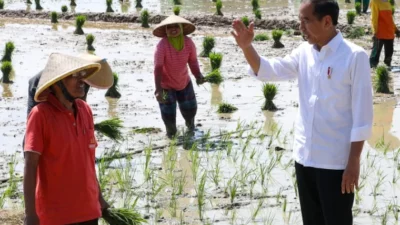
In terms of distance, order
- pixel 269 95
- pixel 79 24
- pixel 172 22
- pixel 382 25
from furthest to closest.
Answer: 1. pixel 79 24
2. pixel 382 25
3. pixel 269 95
4. pixel 172 22

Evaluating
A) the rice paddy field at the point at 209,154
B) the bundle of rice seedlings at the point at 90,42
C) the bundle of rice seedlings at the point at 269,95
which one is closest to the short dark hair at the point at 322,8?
the rice paddy field at the point at 209,154

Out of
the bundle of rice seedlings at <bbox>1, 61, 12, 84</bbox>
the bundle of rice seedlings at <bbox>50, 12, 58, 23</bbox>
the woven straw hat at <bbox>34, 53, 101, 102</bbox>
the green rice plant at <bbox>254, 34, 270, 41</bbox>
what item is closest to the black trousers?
the woven straw hat at <bbox>34, 53, 101, 102</bbox>

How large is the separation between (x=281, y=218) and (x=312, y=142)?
1.86 m

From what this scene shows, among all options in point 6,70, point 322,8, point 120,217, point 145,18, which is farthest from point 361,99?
point 145,18

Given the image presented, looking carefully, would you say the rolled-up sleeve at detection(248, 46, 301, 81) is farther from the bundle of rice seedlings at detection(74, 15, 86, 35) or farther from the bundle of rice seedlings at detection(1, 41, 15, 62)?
the bundle of rice seedlings at detection(74, 15, 86, 35)

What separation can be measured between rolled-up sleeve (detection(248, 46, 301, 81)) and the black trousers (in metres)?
0.41

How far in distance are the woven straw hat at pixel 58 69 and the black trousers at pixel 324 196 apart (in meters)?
1.05

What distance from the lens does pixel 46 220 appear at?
388cm

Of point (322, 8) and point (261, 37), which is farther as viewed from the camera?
point (261, 37)

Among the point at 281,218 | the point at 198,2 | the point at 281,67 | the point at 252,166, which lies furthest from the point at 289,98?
the point at 198,2

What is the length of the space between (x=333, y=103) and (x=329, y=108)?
0.03m

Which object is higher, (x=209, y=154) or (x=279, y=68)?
(x=279, y=68)

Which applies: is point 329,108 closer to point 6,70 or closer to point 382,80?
point 382,80

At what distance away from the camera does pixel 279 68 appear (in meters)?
4.17
